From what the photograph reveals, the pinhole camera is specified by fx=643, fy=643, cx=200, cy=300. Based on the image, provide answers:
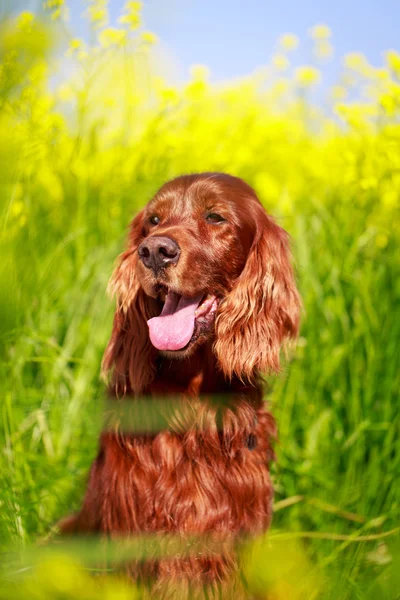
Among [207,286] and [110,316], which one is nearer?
[207,286]

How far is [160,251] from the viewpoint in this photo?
71.5 inches

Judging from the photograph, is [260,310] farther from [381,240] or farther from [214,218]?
[381,240]

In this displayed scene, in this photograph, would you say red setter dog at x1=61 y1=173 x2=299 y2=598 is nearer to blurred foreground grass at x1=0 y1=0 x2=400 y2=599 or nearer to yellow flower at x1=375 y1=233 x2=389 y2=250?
blurred foreground grass at x1=0 y1=0 x2=400 y2=599

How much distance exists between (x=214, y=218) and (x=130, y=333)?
48 cm

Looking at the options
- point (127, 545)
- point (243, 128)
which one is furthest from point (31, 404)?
point (243, 128)

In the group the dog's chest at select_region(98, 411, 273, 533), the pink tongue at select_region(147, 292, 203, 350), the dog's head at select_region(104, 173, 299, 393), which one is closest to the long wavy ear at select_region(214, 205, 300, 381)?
the dog's head at select_region(104, 173, 299, 393)

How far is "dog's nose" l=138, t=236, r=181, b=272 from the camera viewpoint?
181 centimetres

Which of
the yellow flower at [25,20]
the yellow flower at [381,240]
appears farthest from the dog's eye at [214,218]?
the yellow flower at [381,240]

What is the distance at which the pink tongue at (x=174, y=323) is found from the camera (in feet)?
6.15

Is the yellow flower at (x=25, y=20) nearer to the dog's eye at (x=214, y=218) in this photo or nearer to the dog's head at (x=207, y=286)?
the dog's head at (x=207, y=286)

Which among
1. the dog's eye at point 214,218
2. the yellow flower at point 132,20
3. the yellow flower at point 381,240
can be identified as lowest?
the yellow flower at point 381,240

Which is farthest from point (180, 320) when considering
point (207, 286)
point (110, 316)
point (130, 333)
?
point (110, 316)

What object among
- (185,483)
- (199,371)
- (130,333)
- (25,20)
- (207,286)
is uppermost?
(25,20)

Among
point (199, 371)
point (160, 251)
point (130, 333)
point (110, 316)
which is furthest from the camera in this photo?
point (110, 316)
